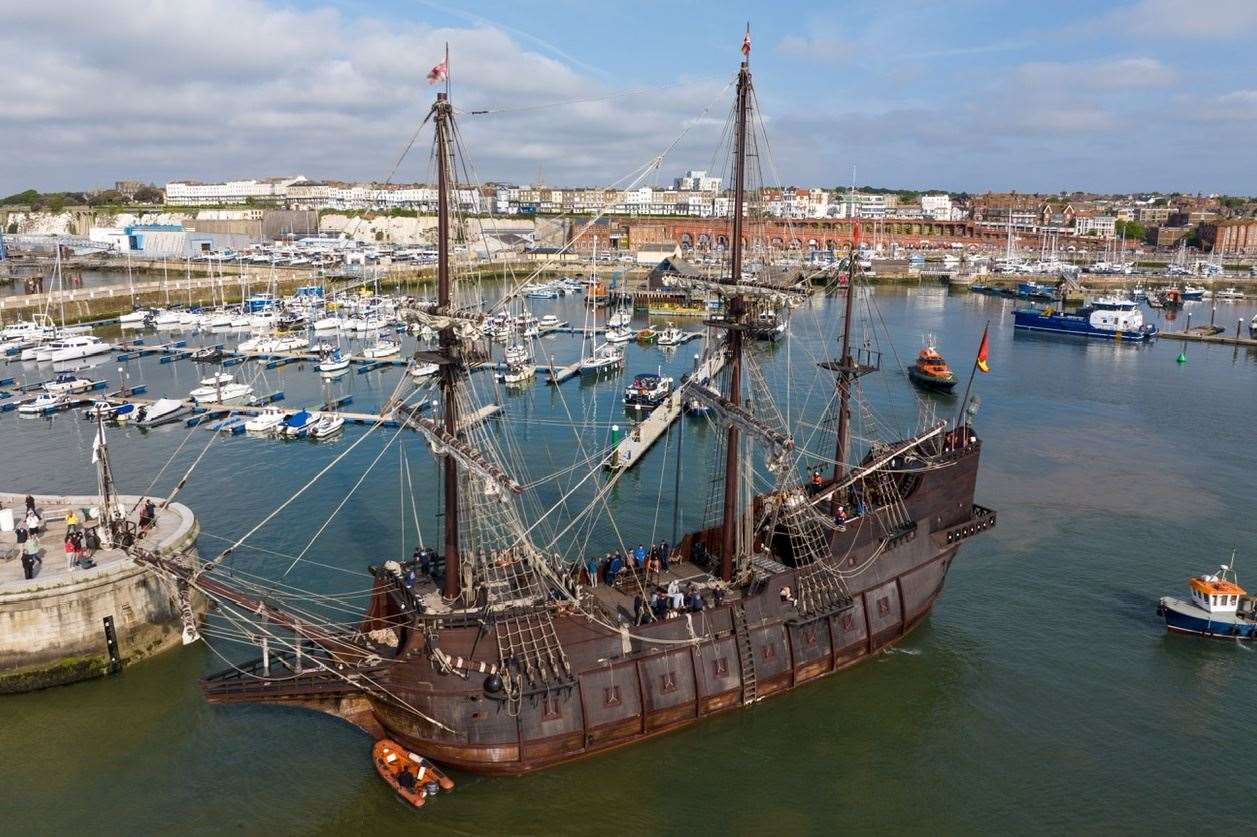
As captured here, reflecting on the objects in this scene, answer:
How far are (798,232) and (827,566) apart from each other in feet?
431

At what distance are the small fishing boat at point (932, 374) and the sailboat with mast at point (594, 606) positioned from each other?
34056 millimetres

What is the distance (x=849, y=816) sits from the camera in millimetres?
16484

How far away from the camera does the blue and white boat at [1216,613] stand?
73.1 feet

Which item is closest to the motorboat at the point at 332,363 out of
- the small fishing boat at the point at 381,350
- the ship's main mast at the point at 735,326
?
the small fishing boat at the point at 381,350

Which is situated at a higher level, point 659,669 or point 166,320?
point 166,320

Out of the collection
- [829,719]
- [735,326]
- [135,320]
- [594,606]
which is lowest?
[829,719]

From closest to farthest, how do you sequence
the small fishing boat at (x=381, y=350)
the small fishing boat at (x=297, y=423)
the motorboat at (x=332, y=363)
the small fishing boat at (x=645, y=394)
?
the small fishing boat at (x=297, y=423), the small fishing boat at (x=645, y=394), the motorboat at (x=332, y=363), the small fishing boat at (x=381, y=350)

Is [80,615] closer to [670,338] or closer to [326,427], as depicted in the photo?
[326,427]

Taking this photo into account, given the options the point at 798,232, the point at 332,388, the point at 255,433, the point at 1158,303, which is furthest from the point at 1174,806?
the point at 798,232

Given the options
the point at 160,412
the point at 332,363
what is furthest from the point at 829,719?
the point at 332,363

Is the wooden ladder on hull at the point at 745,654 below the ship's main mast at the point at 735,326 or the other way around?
below

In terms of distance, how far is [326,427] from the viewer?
41.0 metres

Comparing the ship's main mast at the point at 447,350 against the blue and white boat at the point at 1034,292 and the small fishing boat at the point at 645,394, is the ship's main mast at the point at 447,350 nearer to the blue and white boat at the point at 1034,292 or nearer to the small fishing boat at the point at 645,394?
the small fishing boat at the point at 645,394

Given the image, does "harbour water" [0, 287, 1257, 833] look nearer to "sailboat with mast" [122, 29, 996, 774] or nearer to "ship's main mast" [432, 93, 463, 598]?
"sailboat with mast" [122, 29, 996, 774]
